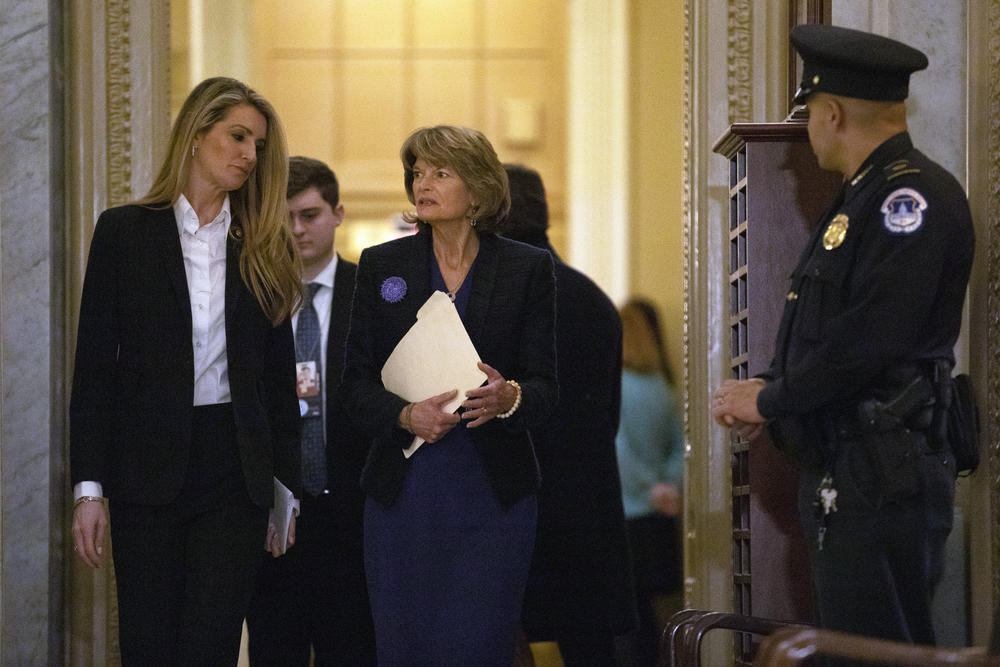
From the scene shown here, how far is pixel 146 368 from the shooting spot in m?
3.01

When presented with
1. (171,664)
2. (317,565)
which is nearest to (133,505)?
(171,664)

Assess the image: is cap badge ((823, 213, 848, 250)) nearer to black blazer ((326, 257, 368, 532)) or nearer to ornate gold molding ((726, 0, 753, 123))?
black blazer ((326, 257, 368, 532))

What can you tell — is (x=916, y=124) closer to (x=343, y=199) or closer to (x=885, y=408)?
(x=885, y=408)

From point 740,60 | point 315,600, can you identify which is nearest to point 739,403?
point 315,600

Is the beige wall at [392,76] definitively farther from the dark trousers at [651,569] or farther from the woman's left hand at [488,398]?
the woman's left hand at [488,398]

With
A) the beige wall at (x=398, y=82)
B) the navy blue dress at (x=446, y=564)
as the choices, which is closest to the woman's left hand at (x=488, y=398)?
the navy blue dress at (x=446, y=564)

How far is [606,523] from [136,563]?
176 cm

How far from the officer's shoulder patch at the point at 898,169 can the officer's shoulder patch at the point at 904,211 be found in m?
0.05

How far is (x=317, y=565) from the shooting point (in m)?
4.07

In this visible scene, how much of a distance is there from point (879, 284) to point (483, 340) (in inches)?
38.3

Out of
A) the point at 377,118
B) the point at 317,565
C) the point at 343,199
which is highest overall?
the point at 377,118

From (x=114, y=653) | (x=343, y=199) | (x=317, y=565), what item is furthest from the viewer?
(x=343, y=199)

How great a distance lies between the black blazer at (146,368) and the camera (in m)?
2.97

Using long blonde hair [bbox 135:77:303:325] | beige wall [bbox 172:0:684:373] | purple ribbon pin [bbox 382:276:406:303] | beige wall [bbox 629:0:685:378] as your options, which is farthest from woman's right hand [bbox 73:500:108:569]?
beige wall [bbox 172:0:684:373]
